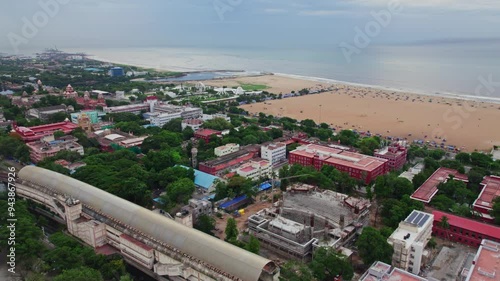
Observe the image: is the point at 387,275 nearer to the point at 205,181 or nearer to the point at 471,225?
the point at 471,225

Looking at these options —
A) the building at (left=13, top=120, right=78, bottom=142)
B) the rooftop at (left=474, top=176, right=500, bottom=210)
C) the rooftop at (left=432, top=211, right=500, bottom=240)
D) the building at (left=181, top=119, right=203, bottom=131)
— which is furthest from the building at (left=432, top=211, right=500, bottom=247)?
the building at (left=13, top=120, right=78, bottom=142)

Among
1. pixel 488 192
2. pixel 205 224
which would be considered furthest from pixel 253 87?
pixel 205 224

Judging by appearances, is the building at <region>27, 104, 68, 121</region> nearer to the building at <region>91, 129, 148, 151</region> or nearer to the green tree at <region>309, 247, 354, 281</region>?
the building at <region>91, 129, 148, 151</region>

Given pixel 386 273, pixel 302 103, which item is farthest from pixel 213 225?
pixel 302 103

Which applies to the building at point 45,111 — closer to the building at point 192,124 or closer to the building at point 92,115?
the building at point 92,115

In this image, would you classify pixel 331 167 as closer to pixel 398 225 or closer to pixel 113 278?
pixel 398 225
